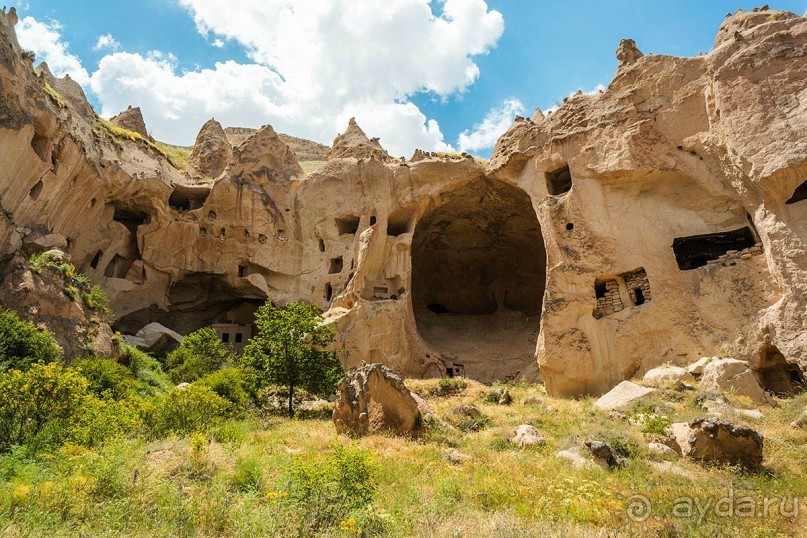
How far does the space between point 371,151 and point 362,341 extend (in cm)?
1039

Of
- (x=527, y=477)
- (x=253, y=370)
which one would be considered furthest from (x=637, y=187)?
(x=253, y=370)

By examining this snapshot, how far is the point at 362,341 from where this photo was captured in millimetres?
18875

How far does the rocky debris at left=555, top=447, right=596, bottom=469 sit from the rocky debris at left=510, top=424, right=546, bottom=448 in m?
0.65

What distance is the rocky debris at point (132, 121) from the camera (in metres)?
28.2

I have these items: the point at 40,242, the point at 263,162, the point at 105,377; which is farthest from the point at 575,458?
the point at 263,162

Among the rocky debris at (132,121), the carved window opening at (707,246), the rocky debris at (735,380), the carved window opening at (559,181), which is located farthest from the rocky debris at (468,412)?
the rocky debris at (132,121)

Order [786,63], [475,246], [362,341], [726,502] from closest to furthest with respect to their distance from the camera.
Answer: [726,502], [786,63], [362,341], [475,246]

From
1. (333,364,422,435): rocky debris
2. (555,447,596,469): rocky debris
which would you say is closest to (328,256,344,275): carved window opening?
(333,364,422,435): rocky debris

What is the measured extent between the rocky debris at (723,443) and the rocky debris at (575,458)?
5.22 feet

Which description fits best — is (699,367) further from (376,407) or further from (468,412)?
(376,407)

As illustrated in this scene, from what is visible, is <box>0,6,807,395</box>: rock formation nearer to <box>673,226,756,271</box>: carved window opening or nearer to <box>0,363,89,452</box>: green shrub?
<box>673,226,756,271</box>: carved window opening

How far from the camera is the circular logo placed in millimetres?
5010

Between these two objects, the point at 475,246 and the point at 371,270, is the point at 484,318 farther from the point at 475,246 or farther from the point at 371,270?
the point at 371,270

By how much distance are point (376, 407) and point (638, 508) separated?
4.93m
